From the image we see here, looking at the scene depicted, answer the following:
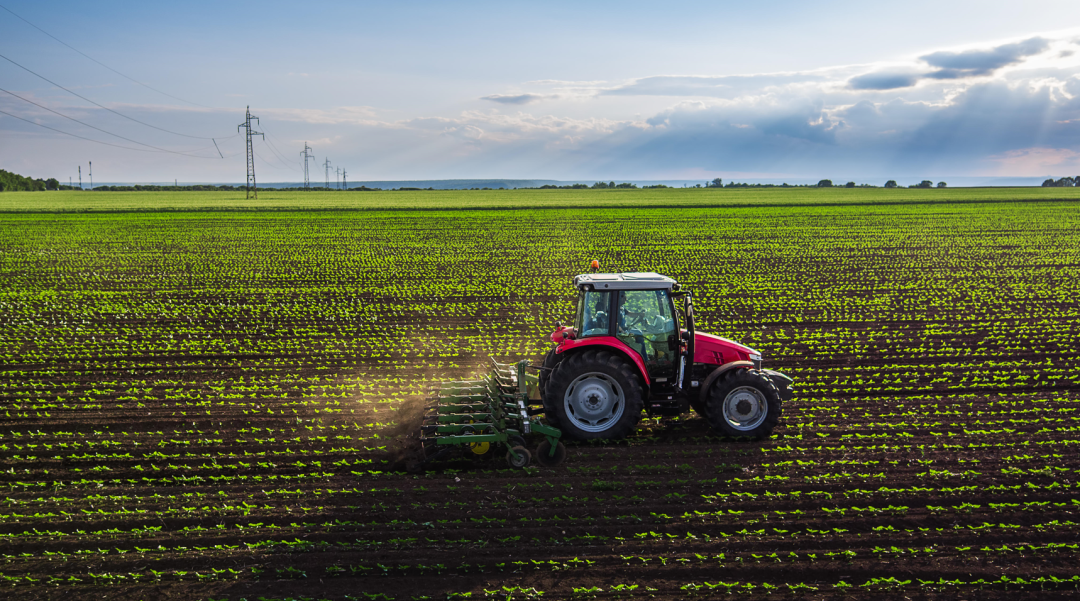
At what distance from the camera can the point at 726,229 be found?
3881cm

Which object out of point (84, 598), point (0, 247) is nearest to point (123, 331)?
point (84, 598)

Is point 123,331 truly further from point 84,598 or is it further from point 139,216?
point 139,216

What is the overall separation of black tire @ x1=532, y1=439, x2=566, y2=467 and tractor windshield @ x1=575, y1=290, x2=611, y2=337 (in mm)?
1410

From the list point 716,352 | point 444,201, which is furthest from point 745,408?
point 444,201

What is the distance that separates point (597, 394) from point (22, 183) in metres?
152

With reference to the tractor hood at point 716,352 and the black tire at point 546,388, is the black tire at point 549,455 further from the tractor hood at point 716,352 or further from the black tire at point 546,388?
the tractor hood at point 716,352

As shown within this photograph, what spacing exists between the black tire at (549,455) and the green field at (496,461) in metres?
0.26

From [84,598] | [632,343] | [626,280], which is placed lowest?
[84,598]

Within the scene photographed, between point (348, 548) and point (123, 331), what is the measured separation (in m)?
11.5

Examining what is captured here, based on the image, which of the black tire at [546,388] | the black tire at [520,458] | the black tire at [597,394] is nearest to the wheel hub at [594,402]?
the black tire at [597,394]

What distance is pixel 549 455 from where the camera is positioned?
299 inches

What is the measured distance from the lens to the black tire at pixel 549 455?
761 cm

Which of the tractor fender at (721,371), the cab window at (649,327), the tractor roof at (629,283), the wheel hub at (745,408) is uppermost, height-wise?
the tractor roof at (629,283)

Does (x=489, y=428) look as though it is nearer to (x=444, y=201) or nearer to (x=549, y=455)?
(x=549, y=455)
